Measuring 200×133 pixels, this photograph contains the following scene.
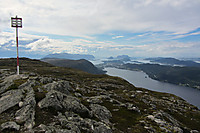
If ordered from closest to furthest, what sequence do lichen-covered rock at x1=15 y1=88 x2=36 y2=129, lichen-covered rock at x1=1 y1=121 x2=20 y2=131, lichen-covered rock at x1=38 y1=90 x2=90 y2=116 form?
lichen-covered rock at x1=1 y1=121 x2=20 y2=131, lichen-covered rock at x1=15 y1=88 x2=36 y2=129, lichen-covered rock at x1=38 y1=90 x2=90 y2=116

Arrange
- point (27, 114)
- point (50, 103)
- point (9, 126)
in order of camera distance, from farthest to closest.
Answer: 1. point (50, 103)
2. point (27, 114)
3. point (9, 126)

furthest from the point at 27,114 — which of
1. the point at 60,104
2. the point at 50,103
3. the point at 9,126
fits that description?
the point at 60,104

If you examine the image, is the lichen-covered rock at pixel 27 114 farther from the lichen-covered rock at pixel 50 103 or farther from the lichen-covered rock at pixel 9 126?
the lichen-covered rock at pixel 50 103

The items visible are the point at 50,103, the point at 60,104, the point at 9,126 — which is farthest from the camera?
the point at 60,104

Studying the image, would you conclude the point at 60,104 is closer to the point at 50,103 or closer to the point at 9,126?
the point at 50,103

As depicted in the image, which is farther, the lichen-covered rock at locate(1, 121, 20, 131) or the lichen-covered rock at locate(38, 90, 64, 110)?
the lichen-covered rock at locate(38, 90, 64, 110)

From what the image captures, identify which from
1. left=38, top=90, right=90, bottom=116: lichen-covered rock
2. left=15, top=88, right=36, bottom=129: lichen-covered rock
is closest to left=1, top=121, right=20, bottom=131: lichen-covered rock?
left=15, top=88, right=36, bottom=129: lichen-covered rock

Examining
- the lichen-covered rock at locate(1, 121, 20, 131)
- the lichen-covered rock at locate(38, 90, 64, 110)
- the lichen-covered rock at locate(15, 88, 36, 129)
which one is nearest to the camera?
the lichen-covered rock at locate(1, 121, 20, 131)

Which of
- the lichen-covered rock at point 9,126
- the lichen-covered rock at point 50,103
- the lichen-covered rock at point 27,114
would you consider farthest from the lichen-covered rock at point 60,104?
the lichen-covered rock at point 9,126

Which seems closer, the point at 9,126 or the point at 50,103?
the point at 9,126

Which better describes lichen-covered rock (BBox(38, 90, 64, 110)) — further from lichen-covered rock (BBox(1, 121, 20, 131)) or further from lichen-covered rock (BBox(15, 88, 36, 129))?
lichen-covered rock (BBox(1, 121, 20, 131))

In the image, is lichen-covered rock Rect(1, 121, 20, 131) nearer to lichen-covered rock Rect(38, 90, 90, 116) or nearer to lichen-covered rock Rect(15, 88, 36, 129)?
lichen-covered rock Rect(15, 88, 36, 129)

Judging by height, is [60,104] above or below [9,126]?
below

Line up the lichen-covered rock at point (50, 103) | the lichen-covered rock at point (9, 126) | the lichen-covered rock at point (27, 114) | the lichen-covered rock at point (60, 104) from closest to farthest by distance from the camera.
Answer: the lichen-covered rock at point (9, 126), the lichen-covered rock at point (27, 114), the lichen-covered rock at point (50, 103), the lichen-covered rock at point (60, 104)
